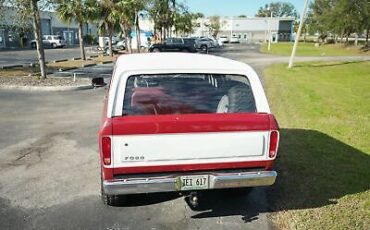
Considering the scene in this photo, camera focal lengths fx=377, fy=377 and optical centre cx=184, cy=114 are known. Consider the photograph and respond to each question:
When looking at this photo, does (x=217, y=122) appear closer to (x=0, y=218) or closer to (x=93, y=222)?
(x=93, y=222)

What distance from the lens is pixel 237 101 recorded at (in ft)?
14.6

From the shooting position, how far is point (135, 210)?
4.75m

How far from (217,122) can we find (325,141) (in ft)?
14.9

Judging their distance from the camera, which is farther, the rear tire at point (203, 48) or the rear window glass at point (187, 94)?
the rear tire at point (203, 48)

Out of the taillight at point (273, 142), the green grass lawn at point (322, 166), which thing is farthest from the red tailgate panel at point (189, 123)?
the green grass lawn at point (322, 166)

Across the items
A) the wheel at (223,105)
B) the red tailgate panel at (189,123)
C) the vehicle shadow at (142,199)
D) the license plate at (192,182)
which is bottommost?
the vehicle shadow at (142,199)

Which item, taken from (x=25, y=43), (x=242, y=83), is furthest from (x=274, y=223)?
(x=25, y=43)

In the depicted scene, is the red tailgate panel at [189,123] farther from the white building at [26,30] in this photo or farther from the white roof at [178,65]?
the white building at [26,30]

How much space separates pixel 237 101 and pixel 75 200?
99.3 inches

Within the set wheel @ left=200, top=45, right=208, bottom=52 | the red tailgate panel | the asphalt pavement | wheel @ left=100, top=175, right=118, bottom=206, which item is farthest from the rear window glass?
wheel @ left=200, top=45, right=208, bottom=52

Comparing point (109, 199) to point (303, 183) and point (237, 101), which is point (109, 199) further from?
point (303, 183)

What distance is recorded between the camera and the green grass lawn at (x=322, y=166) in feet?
15.3

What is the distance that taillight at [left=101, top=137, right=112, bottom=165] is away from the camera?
150 inches

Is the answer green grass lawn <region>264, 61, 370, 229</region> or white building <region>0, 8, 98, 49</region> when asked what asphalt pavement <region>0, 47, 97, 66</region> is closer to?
white building <region>0, 8, 98, 49</region>
